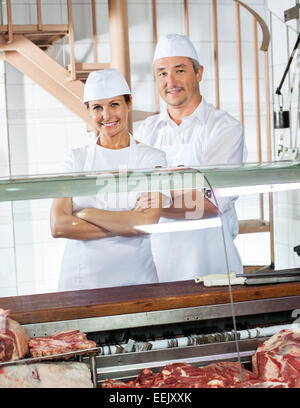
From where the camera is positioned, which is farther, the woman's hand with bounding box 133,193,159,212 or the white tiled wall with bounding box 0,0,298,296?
the white tiled wall with bounding box 0,0,298,296

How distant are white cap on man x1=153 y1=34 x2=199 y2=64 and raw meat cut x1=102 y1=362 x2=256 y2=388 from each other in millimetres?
1338

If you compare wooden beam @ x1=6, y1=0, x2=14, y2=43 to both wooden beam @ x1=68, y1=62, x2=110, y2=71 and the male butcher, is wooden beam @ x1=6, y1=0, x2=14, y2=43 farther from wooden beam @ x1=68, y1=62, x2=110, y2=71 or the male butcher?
the male butcher

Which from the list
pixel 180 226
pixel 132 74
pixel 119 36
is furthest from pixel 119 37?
pixel 180 226

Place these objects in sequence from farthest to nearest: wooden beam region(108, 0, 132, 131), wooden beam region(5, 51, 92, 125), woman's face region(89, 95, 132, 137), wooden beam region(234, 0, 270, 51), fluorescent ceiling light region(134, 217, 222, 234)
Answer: wooden beam region(234, 0, 270, 51), wooden beam region(108, 0, 132, 131), wooden beam region(5, 51, 92, 125), woman's face region(89, 95, 132, 137), fluorescent ceiling light region(134, 217, 222, 234)

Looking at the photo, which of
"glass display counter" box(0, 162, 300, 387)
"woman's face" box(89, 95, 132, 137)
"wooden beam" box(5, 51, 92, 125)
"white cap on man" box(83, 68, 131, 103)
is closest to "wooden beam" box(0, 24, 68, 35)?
"wooden beam" box(5, 51, 92, 125)

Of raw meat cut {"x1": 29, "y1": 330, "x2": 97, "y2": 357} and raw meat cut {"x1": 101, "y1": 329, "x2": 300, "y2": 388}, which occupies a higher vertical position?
raw meat cut {"x1": 29, "y1": 330, "x2": 97, "y2": 357}

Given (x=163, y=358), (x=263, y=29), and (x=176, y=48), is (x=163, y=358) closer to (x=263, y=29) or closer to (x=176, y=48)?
(x=176, y=48)

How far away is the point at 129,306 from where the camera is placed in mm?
1368

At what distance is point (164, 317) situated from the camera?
1.38 metres

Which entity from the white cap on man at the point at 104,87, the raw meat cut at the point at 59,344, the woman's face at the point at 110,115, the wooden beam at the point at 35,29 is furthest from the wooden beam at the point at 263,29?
the raw meat cut at the point at 59,344

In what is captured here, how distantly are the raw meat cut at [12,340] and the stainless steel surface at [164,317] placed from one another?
0.11ft

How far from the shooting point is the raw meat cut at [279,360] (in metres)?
1.29

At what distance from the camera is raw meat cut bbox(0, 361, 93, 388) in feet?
4.03
